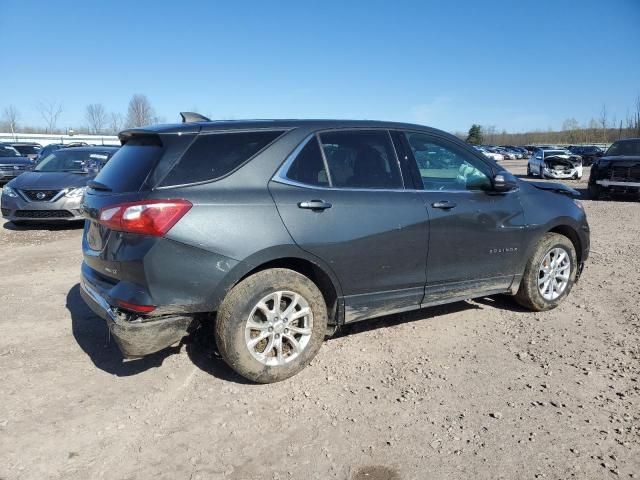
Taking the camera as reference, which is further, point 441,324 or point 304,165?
point 441,324

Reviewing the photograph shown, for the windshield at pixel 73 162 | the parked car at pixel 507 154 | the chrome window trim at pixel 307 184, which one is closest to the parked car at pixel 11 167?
the windshield at pixel 73 162

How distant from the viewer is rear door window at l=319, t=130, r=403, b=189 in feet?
12.2

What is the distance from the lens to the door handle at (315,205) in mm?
3454

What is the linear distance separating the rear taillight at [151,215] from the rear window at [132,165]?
0.59 feet

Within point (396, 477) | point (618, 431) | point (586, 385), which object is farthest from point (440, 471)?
point (586, 385)

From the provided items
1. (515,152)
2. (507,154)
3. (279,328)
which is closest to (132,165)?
(279,328)

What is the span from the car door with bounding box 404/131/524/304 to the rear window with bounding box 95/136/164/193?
197 cm

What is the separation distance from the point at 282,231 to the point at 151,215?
83 cm

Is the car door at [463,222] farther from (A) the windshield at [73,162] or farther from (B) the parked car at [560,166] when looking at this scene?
(B) the parked car at [560,166]

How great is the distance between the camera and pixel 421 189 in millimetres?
4051

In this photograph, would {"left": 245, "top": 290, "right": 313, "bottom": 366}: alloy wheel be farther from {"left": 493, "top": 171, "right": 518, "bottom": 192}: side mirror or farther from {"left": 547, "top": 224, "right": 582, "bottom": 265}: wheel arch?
{"left": 547, "top": 224, "right": 582, "bottom": 265}: wheel arch

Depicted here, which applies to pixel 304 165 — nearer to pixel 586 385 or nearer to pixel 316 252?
pixel 316 252

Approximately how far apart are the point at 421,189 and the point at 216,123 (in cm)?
167

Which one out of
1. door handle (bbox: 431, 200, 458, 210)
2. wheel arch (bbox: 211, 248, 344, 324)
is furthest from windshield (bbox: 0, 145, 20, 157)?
door handle (bbox: 431, 200, 458, 210)
